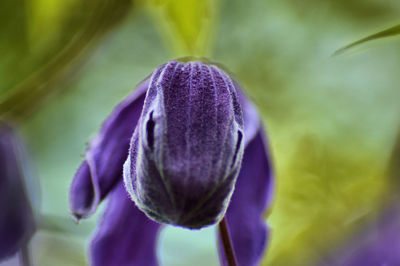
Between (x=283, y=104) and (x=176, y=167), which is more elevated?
(x=176, y=167)

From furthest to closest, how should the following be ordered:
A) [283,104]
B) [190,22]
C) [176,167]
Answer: [283,104]
[190,22]
[176,167]

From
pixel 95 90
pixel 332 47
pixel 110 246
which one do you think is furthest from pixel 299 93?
pixel 110 246

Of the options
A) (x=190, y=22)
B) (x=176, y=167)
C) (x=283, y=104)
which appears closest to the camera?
(x=176, y=167)

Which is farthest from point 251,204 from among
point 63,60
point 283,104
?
point 283,104

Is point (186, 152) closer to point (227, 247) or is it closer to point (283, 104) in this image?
point (227, 247)

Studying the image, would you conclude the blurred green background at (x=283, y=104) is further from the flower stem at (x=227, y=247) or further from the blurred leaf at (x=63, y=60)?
the flower stem at (x=227, y=247)

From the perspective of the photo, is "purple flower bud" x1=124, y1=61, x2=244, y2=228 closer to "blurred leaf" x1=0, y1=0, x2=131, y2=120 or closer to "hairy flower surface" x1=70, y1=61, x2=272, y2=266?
"hairy flower surface" x1=70, y1=61, x2=272, y2=266
